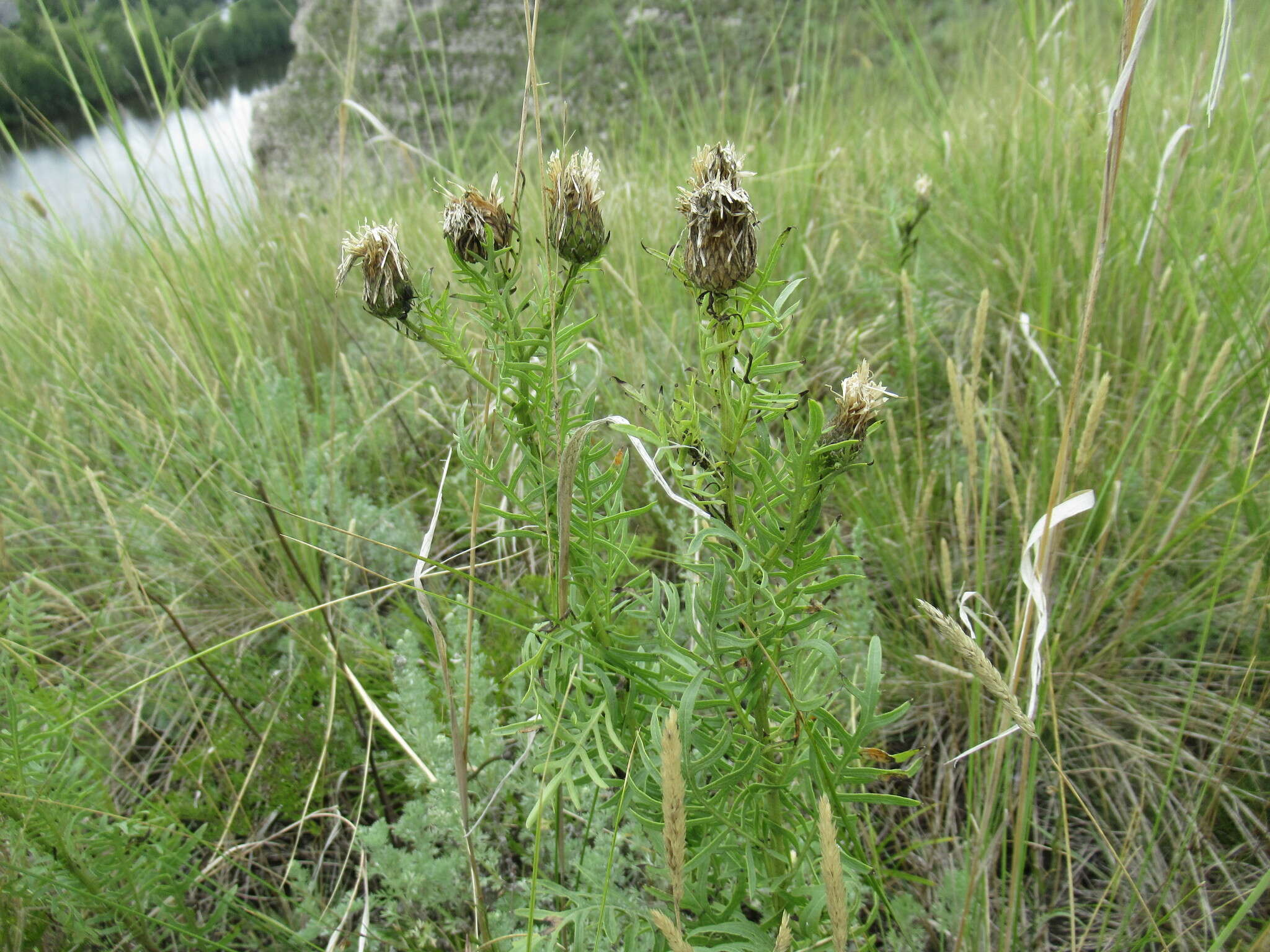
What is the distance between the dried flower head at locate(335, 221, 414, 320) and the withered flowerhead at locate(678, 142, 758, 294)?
0.64 feet

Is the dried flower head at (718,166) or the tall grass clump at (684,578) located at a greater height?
the dried flower head at (718,166)

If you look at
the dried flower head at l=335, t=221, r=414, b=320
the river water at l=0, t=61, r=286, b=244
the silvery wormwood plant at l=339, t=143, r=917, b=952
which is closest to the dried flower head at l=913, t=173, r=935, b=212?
the silvery wormwood plant at l=339, t=143, r=917, b=952

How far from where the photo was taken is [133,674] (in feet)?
3.97

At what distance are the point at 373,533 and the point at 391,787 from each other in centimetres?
44

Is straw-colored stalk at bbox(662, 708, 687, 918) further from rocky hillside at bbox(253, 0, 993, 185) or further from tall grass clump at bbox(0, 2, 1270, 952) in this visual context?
rocky hillside at bbox(253, 0, 993, 185)

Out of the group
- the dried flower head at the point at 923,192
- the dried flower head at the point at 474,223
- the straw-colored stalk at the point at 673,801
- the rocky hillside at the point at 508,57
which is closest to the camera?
the straw-colored stalk at the point at 673,801

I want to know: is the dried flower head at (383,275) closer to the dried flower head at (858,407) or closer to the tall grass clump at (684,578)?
the tall grass clump at (684,578)

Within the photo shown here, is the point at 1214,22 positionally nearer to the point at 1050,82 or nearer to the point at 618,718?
the point at 1050,82

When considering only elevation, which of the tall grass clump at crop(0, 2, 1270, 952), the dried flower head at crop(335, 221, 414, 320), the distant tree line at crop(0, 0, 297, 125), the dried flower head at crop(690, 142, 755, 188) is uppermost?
the distant tree line at crop(0, 0, 297, 125)

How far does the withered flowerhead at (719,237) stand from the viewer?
0.49 metres

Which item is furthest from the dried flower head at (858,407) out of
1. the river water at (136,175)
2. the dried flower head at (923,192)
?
the river water at (136,175)

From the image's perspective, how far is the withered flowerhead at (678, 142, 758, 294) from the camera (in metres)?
0.49

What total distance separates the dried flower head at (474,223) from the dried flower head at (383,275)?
0.04m

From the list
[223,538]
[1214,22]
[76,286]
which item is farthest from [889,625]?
[76,286]
